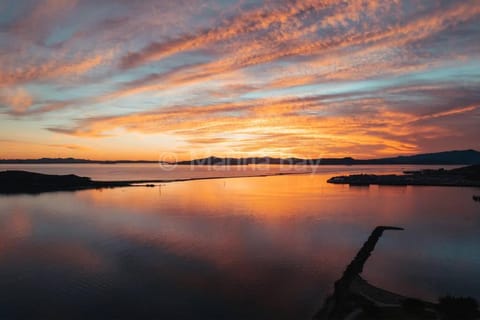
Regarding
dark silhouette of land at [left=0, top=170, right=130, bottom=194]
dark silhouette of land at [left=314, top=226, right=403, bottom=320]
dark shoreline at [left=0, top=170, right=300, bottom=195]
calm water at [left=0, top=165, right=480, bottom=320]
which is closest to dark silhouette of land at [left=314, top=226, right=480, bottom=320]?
dark silhouette of land at [left=314, top=226, right=403, bottom=320]

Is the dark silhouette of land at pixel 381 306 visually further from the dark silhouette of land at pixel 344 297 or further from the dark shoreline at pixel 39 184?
the dark shoreline at pixel 39 184

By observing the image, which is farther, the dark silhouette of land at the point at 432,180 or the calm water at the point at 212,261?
the dark silhouette of land at the point at 432,180

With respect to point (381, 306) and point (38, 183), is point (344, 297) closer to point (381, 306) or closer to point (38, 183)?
point (381, 306)

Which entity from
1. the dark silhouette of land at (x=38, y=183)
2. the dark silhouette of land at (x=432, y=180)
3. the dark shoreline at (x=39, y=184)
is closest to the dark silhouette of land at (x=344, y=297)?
the dark shoreline at (x=39, y=184)

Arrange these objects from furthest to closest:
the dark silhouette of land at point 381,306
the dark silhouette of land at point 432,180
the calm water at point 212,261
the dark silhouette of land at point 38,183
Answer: the dark silhouette of land at point 432,180, the dark silhouette of land at point 38,183, the calm water at point 212,261, the dark silhouette of land at point 381,306

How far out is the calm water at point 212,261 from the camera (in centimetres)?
1708

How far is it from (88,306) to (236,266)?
9.19m

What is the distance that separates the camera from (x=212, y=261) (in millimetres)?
24047

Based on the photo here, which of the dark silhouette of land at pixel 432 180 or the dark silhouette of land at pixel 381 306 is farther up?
the dark silhouette of land at pixel 432 180

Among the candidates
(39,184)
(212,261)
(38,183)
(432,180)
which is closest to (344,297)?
(212,261)

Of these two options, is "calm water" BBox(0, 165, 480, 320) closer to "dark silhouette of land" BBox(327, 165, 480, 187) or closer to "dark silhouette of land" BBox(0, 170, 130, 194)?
"dark silhouette of land" BBox(0, 170, 130, 194)

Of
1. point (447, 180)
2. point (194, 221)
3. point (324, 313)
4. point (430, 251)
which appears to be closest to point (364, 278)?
point (324, 313)

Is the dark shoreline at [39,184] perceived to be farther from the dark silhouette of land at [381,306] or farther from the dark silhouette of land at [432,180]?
the dark silhouette of land at [381,306]

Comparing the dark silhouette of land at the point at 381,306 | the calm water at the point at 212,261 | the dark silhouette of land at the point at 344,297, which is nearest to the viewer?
the dark silhouette of land at the point at 381,306
